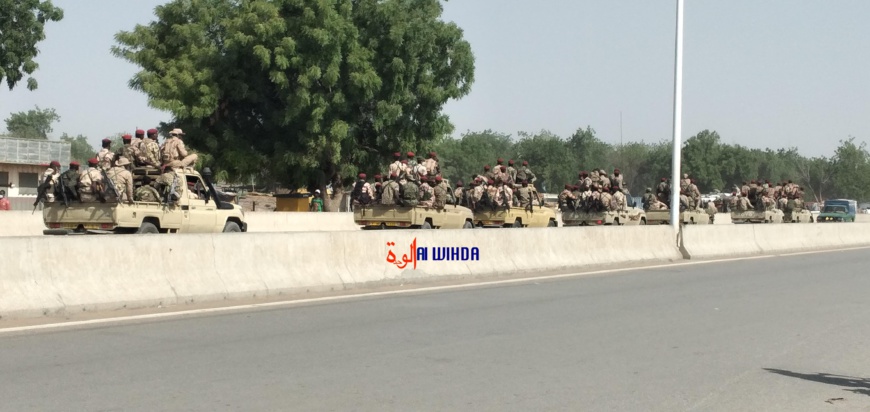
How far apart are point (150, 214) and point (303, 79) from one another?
2909 cm

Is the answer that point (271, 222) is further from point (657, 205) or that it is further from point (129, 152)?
point (657, 205)

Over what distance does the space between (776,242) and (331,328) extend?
23288 millimetres

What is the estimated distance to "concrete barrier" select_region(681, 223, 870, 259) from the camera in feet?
87.7

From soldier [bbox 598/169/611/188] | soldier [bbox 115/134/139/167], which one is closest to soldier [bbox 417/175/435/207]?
soldier [bbox 115/134/139/167]

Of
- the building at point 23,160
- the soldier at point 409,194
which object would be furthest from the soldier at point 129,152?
the building at point 23,160

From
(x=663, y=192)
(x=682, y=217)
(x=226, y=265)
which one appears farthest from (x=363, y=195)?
(x=663, y=192)

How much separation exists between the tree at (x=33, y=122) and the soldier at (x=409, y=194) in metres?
142

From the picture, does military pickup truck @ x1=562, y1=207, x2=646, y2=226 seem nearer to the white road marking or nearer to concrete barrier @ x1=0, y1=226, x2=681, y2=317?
the white road marking

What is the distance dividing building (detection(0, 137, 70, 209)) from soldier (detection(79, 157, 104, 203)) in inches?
1754

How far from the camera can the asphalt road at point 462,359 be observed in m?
7.61

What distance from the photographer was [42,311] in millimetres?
11609

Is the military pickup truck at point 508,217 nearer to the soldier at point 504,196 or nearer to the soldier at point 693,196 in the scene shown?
the soldier at point 504,196

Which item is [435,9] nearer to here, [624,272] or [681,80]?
[681,80]

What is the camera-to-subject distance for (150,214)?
67.9 ft
